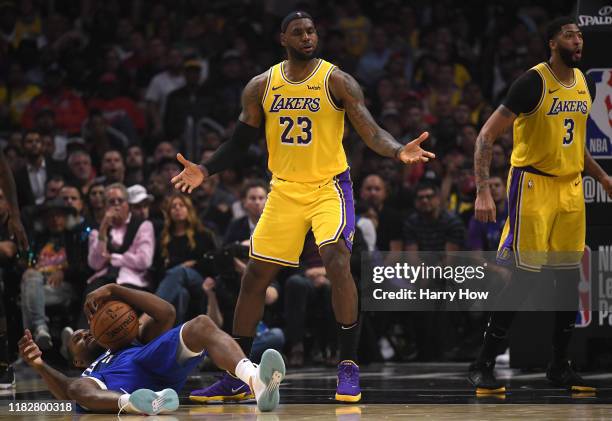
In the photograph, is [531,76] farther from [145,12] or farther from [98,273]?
[145,12]

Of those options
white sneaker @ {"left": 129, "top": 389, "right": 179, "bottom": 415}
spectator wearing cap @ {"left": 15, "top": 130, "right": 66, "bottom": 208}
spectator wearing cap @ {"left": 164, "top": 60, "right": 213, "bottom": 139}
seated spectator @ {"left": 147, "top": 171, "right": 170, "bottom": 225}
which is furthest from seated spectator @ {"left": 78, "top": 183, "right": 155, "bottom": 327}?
white sneaker @ {"left": 129, "top": 389, "right": 179, "bottom": 415}

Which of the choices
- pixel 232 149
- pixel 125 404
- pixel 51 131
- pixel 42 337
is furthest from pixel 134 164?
pixel 125 404

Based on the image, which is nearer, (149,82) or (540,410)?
(540,410)

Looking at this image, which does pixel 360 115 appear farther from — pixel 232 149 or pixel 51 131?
pixel 51 131

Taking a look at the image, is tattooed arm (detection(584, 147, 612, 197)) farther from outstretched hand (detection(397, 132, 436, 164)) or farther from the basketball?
the basketball

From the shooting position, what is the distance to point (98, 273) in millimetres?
11125

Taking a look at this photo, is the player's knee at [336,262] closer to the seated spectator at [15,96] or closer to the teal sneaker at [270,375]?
the teal sneaker at [270,375]

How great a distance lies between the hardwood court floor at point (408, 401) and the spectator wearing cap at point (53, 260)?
51.8 inches

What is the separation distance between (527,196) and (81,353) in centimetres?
302

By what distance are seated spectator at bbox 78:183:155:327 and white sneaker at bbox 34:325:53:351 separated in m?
0.37

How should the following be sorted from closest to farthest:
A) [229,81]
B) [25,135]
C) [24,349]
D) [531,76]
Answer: [24,349]
[531,76]
[25,135]
[229,81]

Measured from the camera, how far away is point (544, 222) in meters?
7.93

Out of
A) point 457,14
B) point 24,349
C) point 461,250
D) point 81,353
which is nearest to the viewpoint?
point 24,349

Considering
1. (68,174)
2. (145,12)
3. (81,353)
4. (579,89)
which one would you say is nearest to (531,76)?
(579,89)
